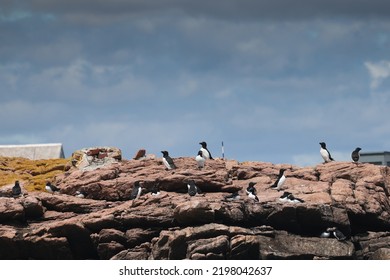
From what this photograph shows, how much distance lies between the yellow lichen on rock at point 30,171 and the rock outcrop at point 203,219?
742 centimetres

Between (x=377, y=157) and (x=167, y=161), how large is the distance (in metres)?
58.5

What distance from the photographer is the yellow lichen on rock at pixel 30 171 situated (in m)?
67.8

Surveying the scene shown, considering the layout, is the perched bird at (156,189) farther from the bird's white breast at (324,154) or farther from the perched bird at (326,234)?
the bird's white breast at (324,154)

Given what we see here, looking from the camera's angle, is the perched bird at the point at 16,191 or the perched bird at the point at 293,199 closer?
the perched bird at the point at 293,199

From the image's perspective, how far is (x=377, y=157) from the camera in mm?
115688

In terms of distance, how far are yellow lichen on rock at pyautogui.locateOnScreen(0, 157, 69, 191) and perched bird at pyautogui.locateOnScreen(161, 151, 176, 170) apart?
937 cm

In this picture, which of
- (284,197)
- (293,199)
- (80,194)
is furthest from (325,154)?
(80,194)

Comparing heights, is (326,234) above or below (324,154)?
below

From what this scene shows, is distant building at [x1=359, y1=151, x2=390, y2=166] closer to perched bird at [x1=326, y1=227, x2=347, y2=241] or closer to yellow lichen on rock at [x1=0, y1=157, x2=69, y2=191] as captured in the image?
yellow lichen on rock at [x1=0, y1=157, x2=69, y2=191]

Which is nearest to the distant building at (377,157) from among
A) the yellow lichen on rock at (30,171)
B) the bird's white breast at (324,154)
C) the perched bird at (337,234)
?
the bird's white breast at (324,154)

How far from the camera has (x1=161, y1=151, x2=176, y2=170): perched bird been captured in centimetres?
6131

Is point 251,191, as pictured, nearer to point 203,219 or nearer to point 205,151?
point 203,219

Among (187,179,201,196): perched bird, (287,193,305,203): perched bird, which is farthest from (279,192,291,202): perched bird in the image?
(187,179,201,196): perched bird

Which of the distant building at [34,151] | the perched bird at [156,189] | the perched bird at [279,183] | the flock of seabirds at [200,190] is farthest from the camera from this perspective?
the distant building at [34,151]
